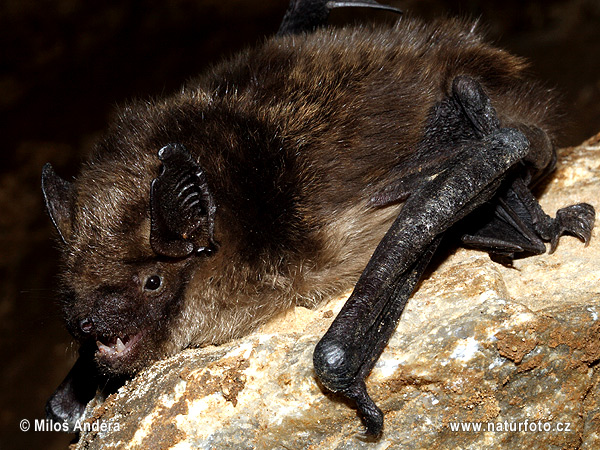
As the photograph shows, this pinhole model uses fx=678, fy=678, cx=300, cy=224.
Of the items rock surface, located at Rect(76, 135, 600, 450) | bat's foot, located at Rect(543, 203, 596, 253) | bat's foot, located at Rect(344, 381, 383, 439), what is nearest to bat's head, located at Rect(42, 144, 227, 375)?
rock surface, located at Rect(76, 135, 600, 450)

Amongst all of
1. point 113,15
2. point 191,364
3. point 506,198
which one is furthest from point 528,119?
point 113,15

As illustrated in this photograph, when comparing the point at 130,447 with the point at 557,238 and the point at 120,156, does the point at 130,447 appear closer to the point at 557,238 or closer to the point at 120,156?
the point at 120,156

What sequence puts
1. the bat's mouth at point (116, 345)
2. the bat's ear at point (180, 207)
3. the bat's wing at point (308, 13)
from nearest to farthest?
the bat's ear at point (180, 207) < the bat's mouth at point (116, 345) < the bat's wing at point (308, 13)

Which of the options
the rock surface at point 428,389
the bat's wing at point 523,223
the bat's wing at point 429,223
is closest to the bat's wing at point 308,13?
the bat's wing at point 429,223

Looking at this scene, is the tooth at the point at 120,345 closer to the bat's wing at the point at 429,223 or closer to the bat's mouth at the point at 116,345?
the bat's mouth at the point at 116,345

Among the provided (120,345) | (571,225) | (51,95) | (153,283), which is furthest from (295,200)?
(51,95)

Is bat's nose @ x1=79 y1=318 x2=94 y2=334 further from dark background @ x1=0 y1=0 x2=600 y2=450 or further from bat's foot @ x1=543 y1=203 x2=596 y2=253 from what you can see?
dark background @ x1=0 y1=0 x2=600 y2=450
